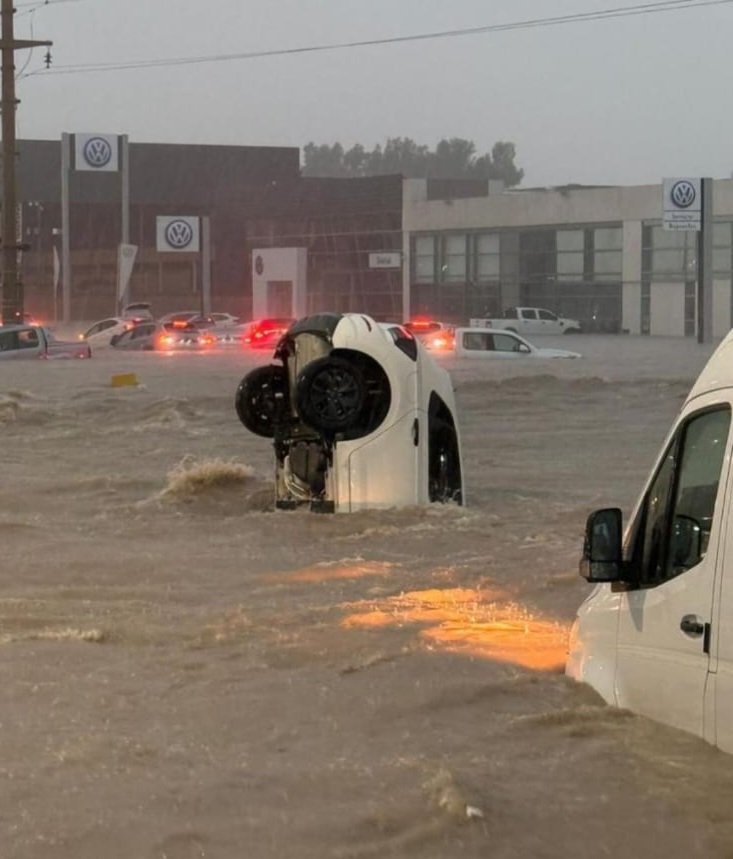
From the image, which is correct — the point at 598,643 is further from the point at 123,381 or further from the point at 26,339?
the point at 26,339

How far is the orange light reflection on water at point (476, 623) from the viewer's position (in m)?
7.94

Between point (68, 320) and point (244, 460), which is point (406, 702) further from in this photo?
point (68, 320)

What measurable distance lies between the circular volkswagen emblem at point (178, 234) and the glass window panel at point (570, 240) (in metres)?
15.9

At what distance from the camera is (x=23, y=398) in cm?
2806

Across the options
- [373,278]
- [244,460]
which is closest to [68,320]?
[373,278]

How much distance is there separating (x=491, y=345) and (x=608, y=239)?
28.9 metres

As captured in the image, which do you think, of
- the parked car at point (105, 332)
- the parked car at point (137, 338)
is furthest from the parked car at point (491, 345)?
the parked car at point (105, 332)

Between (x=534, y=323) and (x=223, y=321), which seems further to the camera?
(x=223, y=321)

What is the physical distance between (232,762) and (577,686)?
52.2 inches

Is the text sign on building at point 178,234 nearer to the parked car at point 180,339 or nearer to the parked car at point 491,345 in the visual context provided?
the parked car at point 180,339

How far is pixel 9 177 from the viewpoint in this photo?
4147 centimetres

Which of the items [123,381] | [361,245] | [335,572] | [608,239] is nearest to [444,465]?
[335,572]

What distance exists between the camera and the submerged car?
40.5 feet

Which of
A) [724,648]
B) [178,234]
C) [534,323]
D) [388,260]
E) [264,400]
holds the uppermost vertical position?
[178,234]
